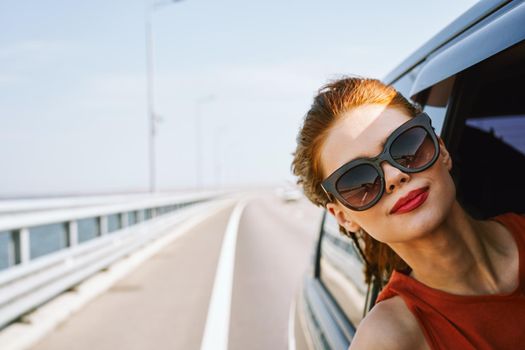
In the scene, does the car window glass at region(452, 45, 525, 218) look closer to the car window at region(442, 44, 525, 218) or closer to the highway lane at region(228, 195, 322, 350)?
the car window at region(442, 44, 525, 218)

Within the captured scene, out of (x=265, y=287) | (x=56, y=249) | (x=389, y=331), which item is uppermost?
(x=389, y=331)

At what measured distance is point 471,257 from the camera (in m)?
1.85

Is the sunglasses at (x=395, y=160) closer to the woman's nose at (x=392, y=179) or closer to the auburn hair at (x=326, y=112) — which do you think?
the woman's nose at (x=392, y=179)

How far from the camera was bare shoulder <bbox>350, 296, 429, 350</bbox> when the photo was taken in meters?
1.49

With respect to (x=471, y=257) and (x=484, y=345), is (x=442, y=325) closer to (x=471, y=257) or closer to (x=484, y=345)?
(x=484, y=345)

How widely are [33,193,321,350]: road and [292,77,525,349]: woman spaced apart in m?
2.64

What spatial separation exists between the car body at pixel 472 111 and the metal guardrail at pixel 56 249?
15.2 ft

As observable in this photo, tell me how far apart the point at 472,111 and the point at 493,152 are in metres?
0.22

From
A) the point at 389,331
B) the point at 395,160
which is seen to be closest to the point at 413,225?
the point at 395,160

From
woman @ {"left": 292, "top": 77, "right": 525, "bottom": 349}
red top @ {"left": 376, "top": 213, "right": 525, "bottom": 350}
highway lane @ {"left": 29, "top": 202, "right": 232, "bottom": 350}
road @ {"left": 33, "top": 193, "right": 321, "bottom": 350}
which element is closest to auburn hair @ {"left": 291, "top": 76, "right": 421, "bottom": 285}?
woman @ {"left": 292, "top": 77, "right": 525, "bottom": 349}

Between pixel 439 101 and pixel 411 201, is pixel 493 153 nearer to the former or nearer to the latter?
pixel 439 101

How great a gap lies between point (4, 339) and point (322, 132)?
5.30 metres


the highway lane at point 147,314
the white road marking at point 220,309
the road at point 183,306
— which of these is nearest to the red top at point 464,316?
the road at point 183,306

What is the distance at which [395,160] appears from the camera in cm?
176
